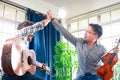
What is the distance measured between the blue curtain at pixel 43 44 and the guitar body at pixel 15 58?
1419 millimetres

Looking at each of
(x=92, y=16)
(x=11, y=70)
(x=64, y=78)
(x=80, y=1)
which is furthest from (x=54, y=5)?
(x=11, y=70)

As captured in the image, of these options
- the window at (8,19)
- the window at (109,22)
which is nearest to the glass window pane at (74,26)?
the window at (109,22)

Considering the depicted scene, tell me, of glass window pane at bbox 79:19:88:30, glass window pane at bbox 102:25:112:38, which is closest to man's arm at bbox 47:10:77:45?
glass window pane at bbox 102:25:112:38

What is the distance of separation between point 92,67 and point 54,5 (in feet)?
7.45

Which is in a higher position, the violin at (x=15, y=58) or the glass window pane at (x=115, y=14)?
the glass window pane at (x=115, y=14)

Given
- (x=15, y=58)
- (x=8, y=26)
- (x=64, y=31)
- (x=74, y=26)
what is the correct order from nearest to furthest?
1. (x=15, y=58)
2. (x=64, y=31)
3. (x=8, y=26)
4. (x=74, y=26)

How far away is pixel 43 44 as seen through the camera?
367cm

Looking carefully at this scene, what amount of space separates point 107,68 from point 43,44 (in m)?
1.89

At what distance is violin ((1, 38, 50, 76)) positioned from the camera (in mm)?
1886

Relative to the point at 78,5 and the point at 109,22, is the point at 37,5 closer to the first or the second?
the point at 78,5

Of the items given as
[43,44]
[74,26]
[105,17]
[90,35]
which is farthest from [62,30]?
[74,26]

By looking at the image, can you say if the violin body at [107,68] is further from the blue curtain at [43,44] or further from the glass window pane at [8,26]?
the glass window pane at [8,26]

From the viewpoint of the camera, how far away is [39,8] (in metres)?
3.87

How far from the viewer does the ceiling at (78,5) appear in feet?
12.1
